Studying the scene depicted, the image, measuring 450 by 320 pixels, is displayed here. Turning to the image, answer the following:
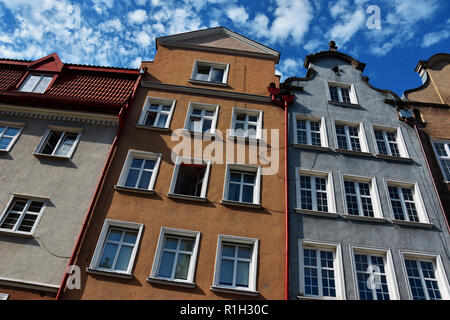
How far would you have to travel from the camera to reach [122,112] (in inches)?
652

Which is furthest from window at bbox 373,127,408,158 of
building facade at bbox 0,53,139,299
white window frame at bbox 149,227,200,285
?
building facade at bbox 0,53,139,299

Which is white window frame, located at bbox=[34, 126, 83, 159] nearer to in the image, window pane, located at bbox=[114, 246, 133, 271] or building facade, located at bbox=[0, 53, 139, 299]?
building facade, located at bbox=[0, 53, 139, 299]

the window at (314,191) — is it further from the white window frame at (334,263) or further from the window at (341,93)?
the window at (341,93)

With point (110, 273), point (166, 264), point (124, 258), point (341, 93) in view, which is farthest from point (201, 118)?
point (110, 273)

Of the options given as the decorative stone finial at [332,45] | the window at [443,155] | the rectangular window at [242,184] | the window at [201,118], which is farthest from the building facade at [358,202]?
the window at [201,118]

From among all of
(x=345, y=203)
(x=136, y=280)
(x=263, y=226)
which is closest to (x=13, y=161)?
(x=136, y=280)

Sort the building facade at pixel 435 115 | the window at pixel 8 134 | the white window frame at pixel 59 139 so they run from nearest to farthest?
the white window frame at pixel 59 139 < the window at pixel 8 134 < the building facade at pixel 435 115

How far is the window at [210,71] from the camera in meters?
19.9

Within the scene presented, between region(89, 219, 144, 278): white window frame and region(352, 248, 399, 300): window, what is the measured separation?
833 cm

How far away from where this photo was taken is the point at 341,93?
65.5 feet

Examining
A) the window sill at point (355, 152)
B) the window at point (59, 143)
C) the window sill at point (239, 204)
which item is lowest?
the window sill at point (239, 204)

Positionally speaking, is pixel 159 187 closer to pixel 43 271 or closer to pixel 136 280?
pixel 136 280

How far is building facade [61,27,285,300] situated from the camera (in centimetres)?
1255

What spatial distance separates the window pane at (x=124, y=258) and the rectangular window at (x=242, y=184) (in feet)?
14.5
